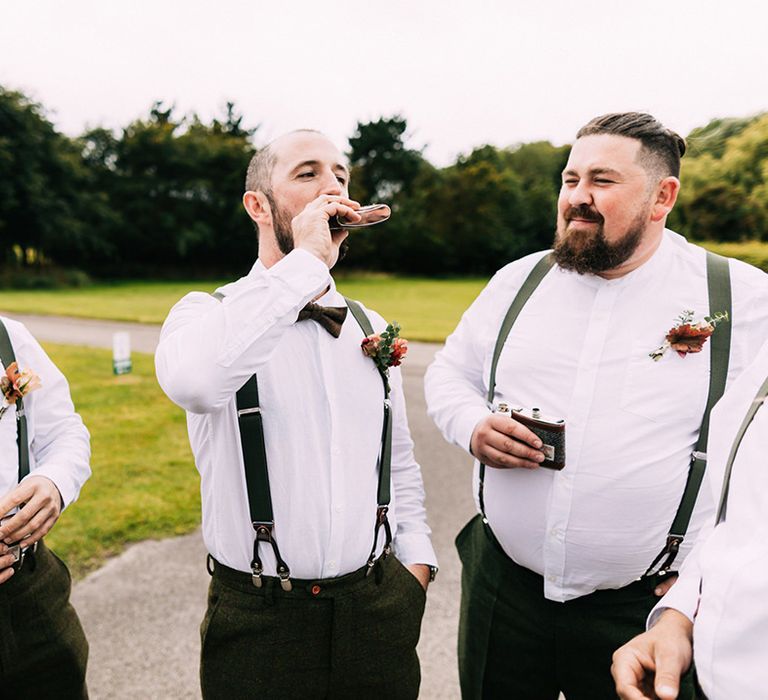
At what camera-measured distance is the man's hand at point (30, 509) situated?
1975mm

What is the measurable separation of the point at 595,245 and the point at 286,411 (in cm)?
135

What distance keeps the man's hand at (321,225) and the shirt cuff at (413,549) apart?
1168mm

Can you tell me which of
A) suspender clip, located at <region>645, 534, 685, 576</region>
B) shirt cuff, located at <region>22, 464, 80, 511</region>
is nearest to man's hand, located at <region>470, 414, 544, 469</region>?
suspender clip, located at <region>645, 534, 685, 576</region>

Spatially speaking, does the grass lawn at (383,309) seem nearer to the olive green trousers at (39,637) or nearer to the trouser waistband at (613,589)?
the trouser waistband at (613,589)

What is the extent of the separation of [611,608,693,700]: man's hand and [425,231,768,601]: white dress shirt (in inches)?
27.5

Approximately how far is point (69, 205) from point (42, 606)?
1659 inches

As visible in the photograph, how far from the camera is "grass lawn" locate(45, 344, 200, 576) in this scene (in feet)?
15.1

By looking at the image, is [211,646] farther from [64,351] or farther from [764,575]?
[64,351]

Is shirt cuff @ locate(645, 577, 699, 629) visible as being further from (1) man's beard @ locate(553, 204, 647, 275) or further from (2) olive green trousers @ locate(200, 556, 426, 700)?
(1) man's beard @ locate(553, 204, 647, 275)

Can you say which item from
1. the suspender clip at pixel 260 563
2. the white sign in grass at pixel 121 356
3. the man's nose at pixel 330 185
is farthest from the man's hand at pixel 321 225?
the white sign in grass at pixel 121 356

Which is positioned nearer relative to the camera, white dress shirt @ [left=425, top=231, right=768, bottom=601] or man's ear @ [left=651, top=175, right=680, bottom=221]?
white dress shirt @ [left=425, top=231, right=768, bottom=601]

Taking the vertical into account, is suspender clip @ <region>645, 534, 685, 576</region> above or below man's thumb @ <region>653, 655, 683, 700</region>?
below

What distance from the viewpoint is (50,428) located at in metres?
2.46

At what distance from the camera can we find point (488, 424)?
2213 mm
